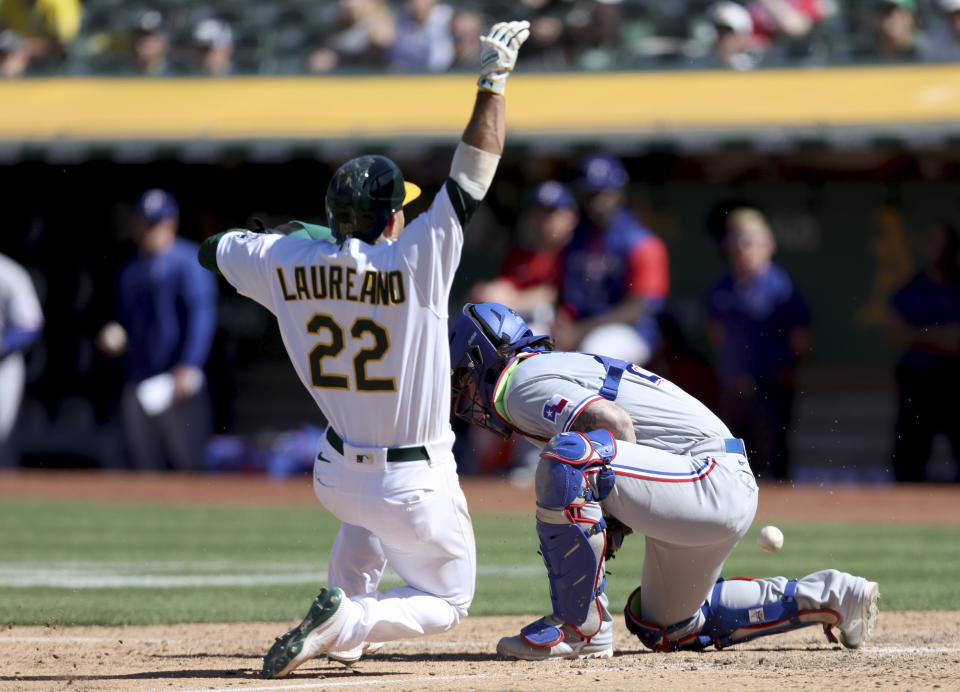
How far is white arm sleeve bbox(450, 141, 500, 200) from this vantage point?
4.12 m

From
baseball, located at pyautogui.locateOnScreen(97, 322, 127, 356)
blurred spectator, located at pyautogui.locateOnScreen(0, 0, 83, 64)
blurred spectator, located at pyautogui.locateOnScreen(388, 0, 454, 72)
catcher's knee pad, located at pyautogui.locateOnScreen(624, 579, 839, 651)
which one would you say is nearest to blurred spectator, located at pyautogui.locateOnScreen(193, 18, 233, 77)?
blurred spectator, located at pyautogui.locateOnScreen(0, 0, 83, 64)

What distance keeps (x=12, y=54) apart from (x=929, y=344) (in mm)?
8827

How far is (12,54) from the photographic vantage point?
46.5 ft

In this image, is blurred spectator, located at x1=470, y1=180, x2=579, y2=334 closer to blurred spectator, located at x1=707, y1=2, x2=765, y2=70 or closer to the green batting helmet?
blurred spectator, located at x1=707, y1=2, x2=765, y2=70

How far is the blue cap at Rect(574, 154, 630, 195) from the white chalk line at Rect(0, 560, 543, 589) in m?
3.05

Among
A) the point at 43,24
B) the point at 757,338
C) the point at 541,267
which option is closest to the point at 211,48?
the point at 43,24

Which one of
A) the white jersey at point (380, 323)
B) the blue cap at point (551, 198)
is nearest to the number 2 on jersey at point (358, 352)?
the white jersey at point (380, 323)

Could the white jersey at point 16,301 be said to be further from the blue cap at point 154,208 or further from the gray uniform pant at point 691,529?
the gray uniform pant at point 691,529

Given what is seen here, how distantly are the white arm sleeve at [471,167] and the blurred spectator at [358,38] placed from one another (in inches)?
375

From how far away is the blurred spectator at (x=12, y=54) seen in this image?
14055mm

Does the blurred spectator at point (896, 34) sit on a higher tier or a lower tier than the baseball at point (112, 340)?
higher

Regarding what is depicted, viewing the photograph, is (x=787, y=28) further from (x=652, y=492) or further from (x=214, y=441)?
(x=652, y=492)

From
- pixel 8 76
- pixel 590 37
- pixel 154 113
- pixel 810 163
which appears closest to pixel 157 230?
pixel 154 113

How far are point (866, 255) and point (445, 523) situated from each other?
883 centimetres
